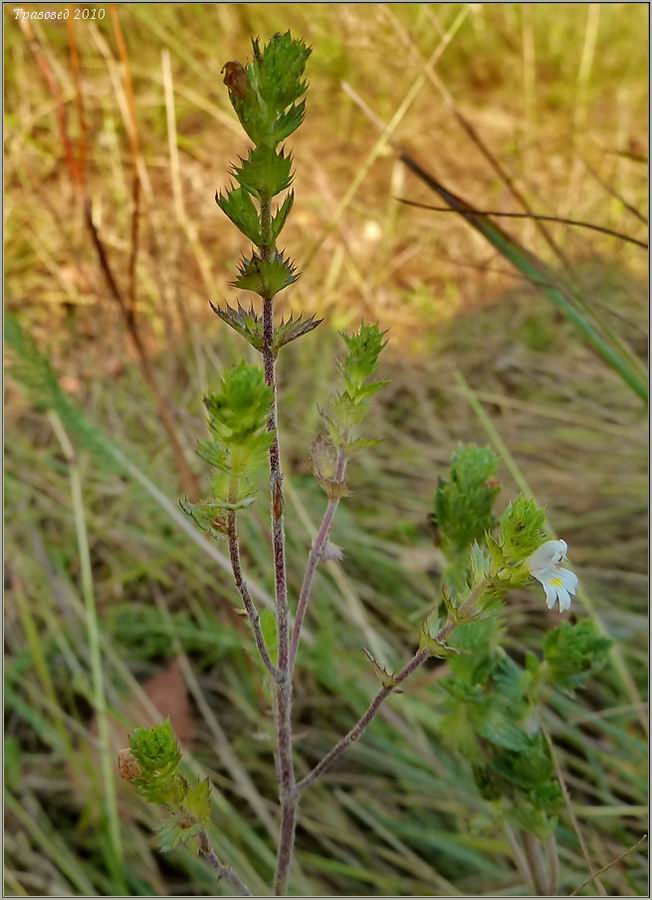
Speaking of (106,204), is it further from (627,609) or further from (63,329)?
(627,609)

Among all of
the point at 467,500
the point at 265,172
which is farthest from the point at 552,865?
the point at 265,172

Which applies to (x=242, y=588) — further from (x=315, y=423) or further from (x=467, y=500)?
(x=315, y=423)

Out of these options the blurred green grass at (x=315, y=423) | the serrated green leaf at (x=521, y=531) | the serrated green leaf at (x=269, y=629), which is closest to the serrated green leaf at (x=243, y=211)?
the serrated green leaf at (x=521, y=531)

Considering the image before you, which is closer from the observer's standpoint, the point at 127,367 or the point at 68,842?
the point at 68,842

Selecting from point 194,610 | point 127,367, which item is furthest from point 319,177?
point 194,610

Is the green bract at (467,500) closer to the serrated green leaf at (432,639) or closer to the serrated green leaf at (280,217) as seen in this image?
the serrated green leaf at (432,639)

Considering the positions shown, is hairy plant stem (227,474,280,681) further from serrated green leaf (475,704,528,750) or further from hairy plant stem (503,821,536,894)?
hairy plant stem (503,821,536,894)
